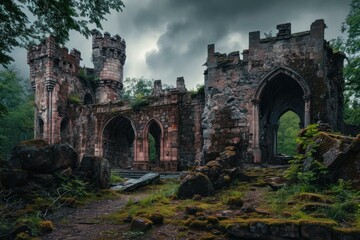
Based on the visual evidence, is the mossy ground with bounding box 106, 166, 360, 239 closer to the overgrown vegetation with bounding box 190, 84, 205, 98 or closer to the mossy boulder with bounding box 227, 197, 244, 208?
the mossy boulder with bounding box 227, 197, 244, 208

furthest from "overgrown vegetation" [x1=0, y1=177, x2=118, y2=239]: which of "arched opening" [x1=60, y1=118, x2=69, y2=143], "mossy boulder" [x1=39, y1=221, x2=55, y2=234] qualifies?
"arched opening" [x1=60, y1=118, x2=69, y2=143]

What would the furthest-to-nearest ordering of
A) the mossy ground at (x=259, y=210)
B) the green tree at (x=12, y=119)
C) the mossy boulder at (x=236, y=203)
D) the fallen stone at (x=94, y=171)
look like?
the green tree at (x=12, y=119)
the fallen stone at (x=94, y=171)
the mossy boulder at (x=236, y=203)
the mossy ground at (x=259, y=210)

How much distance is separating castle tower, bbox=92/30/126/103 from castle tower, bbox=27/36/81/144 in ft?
8.50

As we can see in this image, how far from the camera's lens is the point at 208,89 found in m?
15.2

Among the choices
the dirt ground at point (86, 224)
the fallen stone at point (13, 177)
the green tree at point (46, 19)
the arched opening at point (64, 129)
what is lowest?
the dirt ground at point (86, 224)

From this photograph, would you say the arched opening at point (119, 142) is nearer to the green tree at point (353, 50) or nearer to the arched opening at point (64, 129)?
the arched opening at point (64, 129)

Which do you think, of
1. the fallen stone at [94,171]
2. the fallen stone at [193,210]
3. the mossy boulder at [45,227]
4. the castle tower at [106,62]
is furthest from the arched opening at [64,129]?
the fallen stone at [193,210]

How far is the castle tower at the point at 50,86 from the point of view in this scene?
79.7 feet

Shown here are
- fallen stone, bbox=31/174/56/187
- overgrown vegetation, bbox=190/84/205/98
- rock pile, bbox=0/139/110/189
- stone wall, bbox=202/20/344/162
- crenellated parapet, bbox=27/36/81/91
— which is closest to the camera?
rock pile, bbox=0/139/110/189

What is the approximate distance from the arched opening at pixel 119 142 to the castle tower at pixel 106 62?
4.59 meters

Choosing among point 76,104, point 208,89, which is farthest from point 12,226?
point 76,104

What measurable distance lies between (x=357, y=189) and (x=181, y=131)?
1373cm

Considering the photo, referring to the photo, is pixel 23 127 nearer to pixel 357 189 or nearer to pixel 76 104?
pixel 76 104

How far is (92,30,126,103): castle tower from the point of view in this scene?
2759cm
